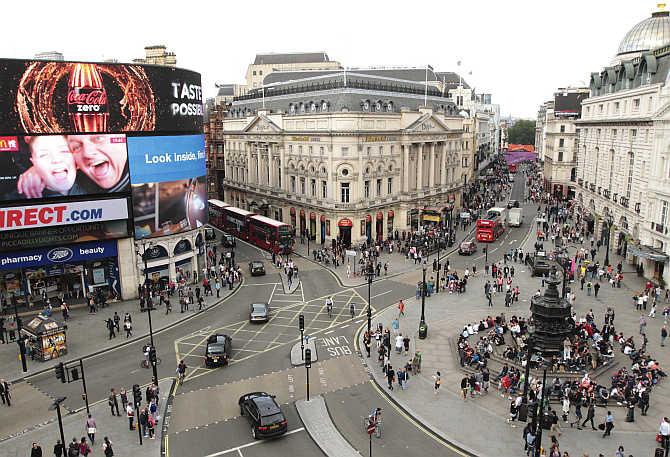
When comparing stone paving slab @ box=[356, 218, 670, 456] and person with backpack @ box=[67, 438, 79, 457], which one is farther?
stone paving slab @ box=[356, 218, 670, 456]

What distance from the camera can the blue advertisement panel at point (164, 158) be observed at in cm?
4406

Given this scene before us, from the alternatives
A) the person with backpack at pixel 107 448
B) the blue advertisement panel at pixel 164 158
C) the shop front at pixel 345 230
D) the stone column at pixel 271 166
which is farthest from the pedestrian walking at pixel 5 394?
the stone column at pixel 271 166

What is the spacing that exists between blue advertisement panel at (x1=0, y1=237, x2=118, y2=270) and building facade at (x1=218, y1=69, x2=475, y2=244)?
26044 millimetres

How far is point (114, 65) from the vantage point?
41875mm

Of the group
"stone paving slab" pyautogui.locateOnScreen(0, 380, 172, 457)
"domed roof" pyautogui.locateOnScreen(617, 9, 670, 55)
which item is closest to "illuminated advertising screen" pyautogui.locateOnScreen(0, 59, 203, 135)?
"stone paving slab" pyautogui.locateOnScreen(0, 380, 172, 457)

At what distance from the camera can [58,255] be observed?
139ft

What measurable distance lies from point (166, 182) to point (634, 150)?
45.8 m

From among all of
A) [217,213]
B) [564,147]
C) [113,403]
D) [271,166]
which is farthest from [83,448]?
[564,147]

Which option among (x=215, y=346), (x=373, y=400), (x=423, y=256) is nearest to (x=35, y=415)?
(x=215, y=346)

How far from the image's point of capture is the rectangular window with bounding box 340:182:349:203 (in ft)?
203

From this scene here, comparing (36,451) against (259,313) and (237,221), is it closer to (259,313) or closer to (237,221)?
(259,313)

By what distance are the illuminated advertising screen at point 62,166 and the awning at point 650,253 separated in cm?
4373

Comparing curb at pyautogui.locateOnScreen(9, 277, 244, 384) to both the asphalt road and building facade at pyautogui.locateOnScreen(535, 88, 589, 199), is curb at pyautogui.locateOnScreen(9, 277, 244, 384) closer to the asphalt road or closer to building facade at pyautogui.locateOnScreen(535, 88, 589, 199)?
the asphalt road

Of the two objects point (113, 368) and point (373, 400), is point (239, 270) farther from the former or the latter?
point (373, 400)
